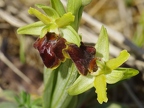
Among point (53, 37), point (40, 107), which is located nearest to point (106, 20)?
point (40, 107)

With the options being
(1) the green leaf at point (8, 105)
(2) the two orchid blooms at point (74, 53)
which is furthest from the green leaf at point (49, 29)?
(1) the green leaf at point (8, 105)

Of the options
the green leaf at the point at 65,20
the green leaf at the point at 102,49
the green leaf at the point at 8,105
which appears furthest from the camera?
the green leaf at the point at 8,105

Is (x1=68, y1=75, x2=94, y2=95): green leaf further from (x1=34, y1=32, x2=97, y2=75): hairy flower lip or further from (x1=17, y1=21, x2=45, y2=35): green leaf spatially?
(x1=17, y1=21, x2=45, y2=35): green leaf

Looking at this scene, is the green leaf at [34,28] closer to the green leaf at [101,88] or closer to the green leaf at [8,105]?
the green leaf at [101,88]

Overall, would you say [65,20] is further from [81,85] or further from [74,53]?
[81,85]

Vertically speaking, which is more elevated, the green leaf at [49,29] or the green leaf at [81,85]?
the green leaf at [49,29]

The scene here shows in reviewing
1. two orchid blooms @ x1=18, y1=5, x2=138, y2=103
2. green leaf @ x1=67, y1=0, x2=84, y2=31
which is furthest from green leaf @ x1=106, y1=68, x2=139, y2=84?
green leaf @ x1=67, y1=0, x2=84, y2=31
